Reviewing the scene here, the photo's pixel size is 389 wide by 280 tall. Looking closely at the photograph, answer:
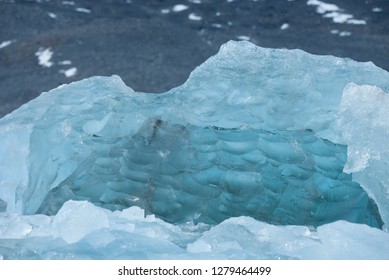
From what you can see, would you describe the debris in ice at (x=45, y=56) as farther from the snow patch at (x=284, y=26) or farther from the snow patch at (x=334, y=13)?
the snow patch at (x=334, y=13)

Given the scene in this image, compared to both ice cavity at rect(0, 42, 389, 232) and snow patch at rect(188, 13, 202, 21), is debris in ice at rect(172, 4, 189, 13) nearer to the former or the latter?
Result: snow patch at rect(188, 13, 202, 21)

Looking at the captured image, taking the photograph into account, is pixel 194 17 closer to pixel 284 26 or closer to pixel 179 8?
pixel 179 8

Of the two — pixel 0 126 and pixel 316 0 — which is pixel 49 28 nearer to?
pixel 316 0

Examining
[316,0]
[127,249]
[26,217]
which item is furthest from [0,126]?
[316,0]

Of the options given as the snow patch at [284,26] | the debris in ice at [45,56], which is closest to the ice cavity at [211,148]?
the debris in ice at [45,56]

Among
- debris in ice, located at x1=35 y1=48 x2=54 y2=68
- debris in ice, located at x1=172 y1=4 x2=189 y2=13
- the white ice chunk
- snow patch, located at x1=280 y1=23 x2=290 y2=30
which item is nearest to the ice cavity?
the white ice chunk

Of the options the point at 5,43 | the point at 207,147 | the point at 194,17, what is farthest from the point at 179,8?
the point at 207,147
